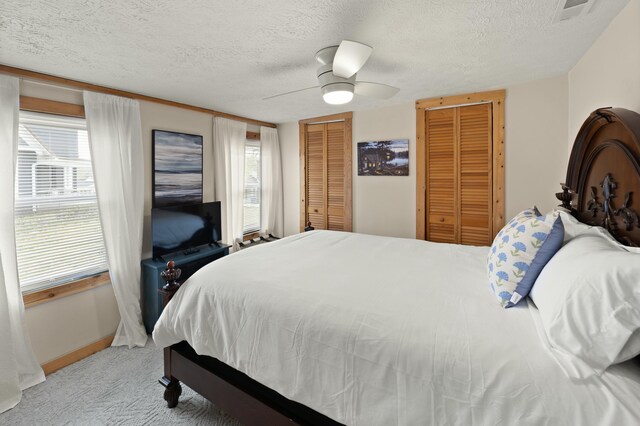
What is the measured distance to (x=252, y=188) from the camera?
4.57 metres

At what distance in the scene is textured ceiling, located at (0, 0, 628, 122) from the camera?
1586mm

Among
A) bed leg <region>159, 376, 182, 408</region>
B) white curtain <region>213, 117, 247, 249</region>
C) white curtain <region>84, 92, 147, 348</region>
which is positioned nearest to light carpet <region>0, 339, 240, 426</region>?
bed leg <region>159, 376, 182, 408</region>

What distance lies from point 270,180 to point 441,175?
253 centimetres

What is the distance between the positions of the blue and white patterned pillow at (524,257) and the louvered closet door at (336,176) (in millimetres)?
2862

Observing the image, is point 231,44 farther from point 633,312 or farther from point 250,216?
point 250,216

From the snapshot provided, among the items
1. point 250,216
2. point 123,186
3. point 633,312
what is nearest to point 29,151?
point 123,186

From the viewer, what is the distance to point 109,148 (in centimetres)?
277

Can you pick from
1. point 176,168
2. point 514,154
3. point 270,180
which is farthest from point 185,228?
point 514,154

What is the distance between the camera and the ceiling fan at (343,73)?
1.76 m

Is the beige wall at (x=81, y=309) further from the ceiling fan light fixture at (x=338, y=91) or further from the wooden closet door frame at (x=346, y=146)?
the ceiling fan light fixture at (x=338, y=91)

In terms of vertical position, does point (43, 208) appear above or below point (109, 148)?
below

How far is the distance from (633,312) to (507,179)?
2585mm

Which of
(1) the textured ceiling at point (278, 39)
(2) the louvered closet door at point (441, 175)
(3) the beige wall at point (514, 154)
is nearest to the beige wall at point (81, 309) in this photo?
(1) the textured ceiling at point (278, 39)

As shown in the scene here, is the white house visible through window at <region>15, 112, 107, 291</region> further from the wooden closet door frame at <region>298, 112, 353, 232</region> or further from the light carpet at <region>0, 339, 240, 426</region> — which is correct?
the wooden closet door frame at <region>298, 112, 353, 232</region>
